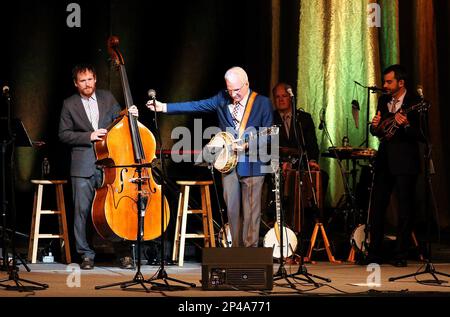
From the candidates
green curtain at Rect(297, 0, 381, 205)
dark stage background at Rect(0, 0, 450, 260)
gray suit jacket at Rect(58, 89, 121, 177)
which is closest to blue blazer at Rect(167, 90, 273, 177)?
gray suit jacket at Rect(58, 89, 121, 177)

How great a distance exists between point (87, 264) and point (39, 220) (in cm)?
80

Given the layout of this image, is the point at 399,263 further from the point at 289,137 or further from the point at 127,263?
the point at 127,263

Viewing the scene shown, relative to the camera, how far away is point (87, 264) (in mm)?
7637

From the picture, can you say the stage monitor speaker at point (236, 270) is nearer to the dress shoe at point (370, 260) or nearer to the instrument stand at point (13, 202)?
the instrument stand at point (13, 202)

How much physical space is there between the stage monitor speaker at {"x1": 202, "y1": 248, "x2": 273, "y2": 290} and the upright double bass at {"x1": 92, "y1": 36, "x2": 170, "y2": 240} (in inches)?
46.6

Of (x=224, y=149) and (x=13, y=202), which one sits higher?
(x=224, y=149)

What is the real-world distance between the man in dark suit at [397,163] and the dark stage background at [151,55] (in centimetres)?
125

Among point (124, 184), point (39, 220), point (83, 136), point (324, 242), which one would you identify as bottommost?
point (324, 242)

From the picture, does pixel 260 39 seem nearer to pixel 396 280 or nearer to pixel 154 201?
pixel 154 201

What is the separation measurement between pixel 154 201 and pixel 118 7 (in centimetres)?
237

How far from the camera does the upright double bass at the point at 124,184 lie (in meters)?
7.17

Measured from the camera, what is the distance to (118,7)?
870cm

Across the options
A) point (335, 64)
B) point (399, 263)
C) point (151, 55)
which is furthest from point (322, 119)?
point (151, 55)
